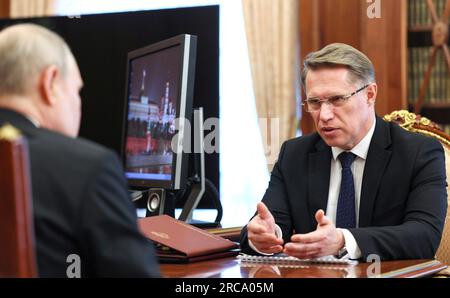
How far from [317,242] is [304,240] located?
0.04m

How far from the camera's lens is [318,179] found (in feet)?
8.73

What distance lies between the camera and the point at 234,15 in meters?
4.85

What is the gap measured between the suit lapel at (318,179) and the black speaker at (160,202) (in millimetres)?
579

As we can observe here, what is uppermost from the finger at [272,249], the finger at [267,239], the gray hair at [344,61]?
the gray hair at [344,61]

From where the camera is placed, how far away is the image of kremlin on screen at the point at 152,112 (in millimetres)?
2883

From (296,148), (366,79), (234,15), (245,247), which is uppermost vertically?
(234,15)

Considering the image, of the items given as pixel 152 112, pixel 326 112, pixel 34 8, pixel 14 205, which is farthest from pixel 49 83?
pixel 34 8

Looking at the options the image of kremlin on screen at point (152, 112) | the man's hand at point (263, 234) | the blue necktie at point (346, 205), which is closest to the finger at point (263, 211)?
the man's hand at point (263, 234)

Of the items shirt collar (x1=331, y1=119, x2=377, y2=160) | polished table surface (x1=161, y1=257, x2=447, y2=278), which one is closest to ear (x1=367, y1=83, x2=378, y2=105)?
shirt collar (x1=331, y1=119, x2=377, y2=160)

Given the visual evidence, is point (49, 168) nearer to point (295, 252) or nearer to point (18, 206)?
point (18, 206)

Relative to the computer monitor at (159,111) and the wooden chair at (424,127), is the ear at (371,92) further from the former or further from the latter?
the computer monitor at (159,111)

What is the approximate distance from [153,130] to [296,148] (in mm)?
630

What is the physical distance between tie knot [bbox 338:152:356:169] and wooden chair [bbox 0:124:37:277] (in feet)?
5.47

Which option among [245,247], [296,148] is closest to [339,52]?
[296,148]
